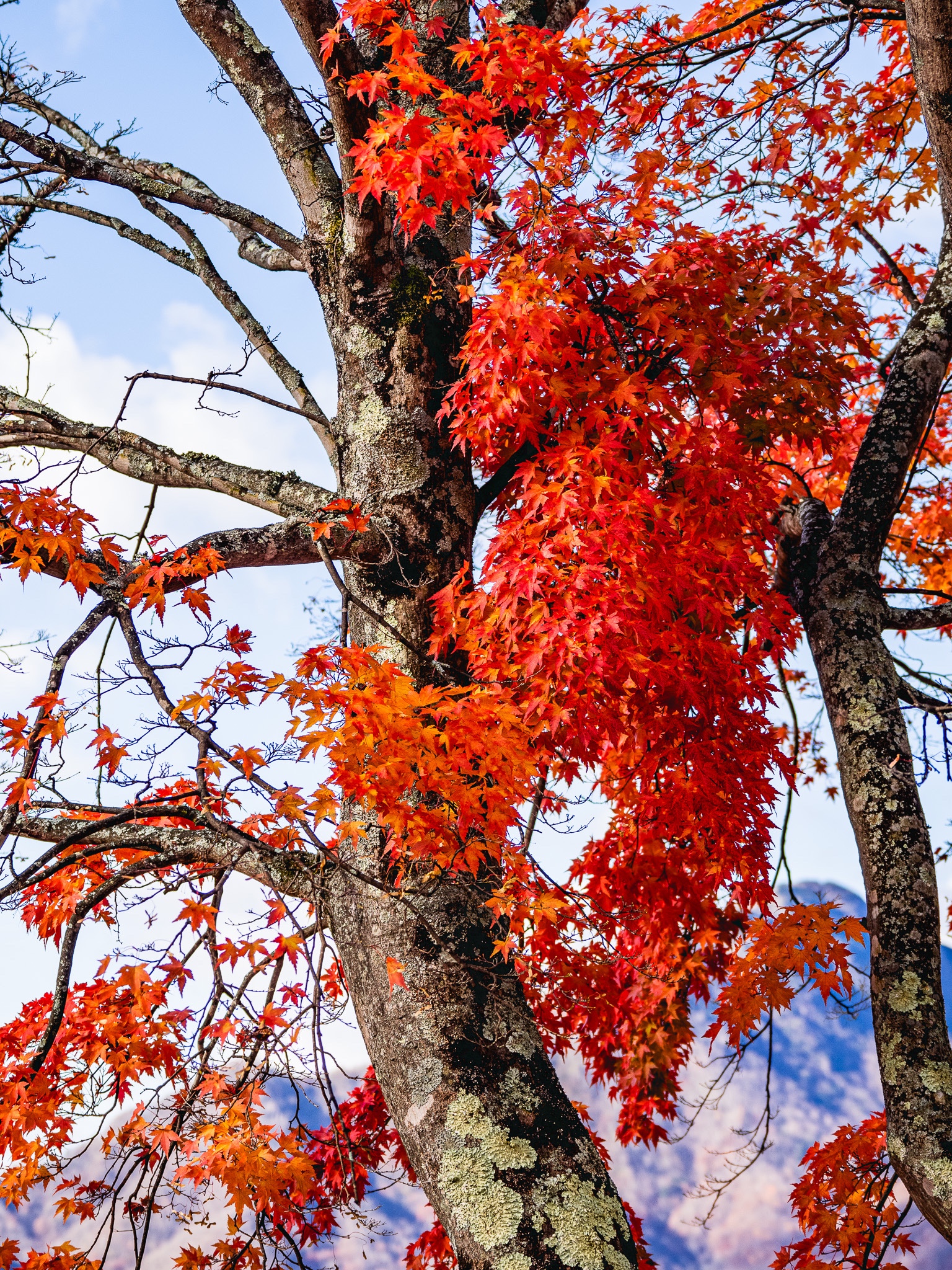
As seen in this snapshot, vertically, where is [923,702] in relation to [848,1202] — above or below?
above

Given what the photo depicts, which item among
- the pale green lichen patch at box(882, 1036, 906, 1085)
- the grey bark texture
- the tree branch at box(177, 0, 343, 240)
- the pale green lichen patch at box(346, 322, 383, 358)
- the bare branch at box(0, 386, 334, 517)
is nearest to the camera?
the grey bark texture

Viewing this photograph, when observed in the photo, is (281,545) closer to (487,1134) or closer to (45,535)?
(45,535)

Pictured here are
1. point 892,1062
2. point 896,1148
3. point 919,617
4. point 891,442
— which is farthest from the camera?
point 891,442

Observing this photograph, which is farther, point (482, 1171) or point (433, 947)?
point (433, 947)

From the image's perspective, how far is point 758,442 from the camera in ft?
15.4

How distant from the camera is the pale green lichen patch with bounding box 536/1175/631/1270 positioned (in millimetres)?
3113

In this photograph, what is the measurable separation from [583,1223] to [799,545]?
361 centimetres

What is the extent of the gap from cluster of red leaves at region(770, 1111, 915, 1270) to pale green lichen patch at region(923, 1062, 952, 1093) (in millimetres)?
924

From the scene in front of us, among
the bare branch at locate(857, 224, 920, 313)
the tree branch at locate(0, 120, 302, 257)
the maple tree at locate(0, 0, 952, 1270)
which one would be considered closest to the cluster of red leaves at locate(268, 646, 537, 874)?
the maple tree at locate(0, 0, 952, 1270)

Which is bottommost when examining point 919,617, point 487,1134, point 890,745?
point 487,1134

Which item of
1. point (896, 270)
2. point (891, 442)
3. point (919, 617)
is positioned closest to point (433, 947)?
point (919, 617)

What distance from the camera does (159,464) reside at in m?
5.05

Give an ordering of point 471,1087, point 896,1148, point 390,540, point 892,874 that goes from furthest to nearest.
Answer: point 390,540 < point 892,874 < point 896,1148 < point 471,1087

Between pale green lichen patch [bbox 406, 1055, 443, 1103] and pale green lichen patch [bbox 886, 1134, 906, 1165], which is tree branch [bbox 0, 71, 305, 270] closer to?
pale green lichen patch [bbox 406, 1055, 443, 1103]
